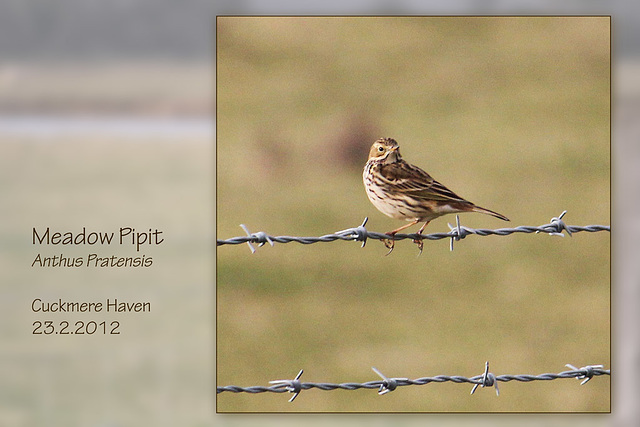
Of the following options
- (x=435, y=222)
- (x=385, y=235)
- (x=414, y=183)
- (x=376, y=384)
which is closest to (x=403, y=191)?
(x=414, y=183)

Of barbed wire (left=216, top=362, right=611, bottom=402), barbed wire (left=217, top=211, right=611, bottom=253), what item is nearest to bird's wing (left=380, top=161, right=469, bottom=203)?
barbed wire (left=217, top=211, right=611, bottom=253)

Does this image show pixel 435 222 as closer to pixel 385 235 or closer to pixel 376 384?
pixel 385 235

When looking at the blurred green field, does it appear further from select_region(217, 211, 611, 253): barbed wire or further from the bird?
select_region(217, 211, 611, 253): barbed wire

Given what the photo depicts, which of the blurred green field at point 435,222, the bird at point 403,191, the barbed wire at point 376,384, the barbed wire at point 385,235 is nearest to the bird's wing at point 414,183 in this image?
the bird at point 403,191

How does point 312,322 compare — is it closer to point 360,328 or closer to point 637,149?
point 360,328

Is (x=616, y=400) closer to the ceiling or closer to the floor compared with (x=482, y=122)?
closer to the floor

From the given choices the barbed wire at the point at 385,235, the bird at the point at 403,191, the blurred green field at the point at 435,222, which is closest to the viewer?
the barbed wire at the point at 385,235

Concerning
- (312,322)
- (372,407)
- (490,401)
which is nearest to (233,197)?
(312,322)

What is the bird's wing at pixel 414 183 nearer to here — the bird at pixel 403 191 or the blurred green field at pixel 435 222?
the bird at pixel 403 191
